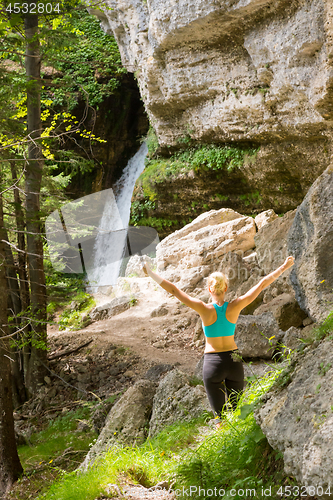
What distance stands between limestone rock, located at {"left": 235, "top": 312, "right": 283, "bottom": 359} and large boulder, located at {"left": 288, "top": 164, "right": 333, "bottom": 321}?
3.12ft

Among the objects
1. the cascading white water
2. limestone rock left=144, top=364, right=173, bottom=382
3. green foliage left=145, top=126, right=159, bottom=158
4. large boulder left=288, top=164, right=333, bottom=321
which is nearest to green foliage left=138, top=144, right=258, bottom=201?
green foliage left=145, top=126, right=159, bottom=158

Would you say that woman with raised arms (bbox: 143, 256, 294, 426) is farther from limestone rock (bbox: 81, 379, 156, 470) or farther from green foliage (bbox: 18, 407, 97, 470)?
green foliage (bbox: 18, 407, 97, 470)

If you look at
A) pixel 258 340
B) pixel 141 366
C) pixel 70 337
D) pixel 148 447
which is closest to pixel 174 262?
pixel 70 337

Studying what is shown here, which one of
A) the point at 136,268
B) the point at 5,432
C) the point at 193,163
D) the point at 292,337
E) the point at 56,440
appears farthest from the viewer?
the point at 136,268

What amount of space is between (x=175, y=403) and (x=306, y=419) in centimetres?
254

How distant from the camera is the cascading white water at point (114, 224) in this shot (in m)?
17.6

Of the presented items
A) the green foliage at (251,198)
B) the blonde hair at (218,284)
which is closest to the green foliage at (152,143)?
the green foliage at (251,198)

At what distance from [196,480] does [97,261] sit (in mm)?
16015

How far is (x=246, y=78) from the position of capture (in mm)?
11133

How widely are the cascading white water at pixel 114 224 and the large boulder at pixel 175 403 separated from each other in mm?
12769

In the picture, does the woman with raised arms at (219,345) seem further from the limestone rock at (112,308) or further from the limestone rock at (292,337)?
the limestone rock at (112,308)

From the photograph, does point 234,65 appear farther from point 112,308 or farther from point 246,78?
point 112,308

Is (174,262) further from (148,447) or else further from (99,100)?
(99,100)

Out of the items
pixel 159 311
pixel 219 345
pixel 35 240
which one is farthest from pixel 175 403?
pixel 159 311
